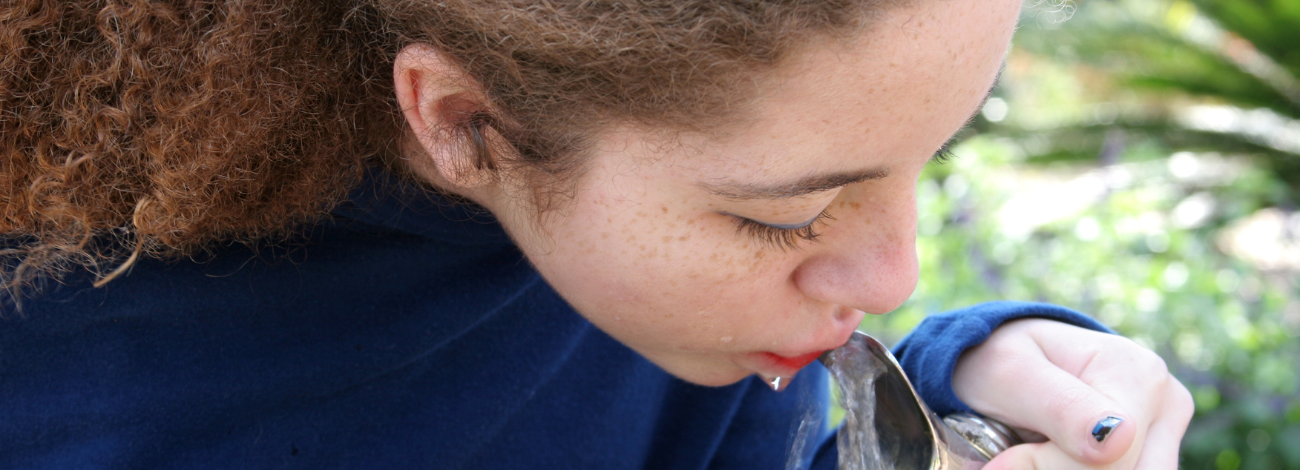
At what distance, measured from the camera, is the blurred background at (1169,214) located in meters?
1.86

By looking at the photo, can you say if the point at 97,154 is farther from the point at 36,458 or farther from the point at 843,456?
the point at 843,456

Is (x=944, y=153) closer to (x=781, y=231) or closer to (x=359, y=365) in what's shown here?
(x=781, y=231)

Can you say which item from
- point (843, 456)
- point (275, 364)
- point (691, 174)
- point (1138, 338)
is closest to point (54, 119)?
point (275, 364)

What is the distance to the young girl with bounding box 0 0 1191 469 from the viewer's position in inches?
28.8

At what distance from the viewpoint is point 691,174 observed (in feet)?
2.50

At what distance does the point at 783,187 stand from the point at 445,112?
0.31 meters

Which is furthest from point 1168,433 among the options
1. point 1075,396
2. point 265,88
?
point 265,88

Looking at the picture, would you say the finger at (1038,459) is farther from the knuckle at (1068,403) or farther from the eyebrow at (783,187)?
the eyebrow at (783,187)

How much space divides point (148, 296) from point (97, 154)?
18 centimetres

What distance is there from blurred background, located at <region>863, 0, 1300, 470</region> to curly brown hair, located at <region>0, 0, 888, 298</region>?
48 centimetres

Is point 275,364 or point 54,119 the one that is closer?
point 54,119

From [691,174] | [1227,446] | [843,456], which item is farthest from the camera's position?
[1227,446]

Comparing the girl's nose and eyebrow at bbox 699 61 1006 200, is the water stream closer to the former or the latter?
the girl's nose

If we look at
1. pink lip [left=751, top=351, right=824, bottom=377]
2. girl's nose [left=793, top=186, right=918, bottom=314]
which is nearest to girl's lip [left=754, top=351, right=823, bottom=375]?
pink lip [left=751, top=351, right=824, bottom=377]
